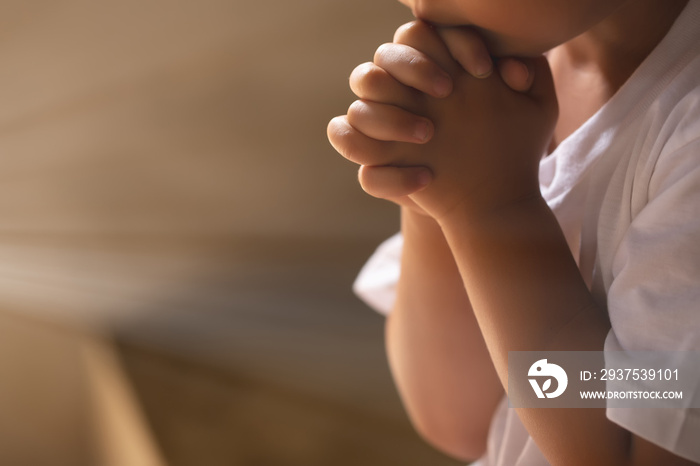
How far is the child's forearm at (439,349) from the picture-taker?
1.57ft

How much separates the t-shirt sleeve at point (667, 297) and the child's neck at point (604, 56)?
12cm

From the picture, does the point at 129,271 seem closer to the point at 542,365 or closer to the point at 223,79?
the point at 223,79

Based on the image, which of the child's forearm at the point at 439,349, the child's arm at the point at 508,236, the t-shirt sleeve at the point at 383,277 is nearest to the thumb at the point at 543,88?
the child's arm at the point at 508,236

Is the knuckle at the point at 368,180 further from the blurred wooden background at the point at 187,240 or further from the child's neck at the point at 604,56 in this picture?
the blurred wooden background at the point at 187,240

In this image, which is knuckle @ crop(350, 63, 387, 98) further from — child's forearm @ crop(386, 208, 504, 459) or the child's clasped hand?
child's forearm @ crop(386, 208, 504, 459)

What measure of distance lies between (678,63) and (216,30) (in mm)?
441

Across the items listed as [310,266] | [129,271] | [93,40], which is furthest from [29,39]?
[310,266]

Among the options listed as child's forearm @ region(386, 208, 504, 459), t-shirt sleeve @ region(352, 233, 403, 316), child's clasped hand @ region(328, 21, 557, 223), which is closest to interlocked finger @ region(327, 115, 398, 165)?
child's clasped hand @ region(328, 21, 557, 223)

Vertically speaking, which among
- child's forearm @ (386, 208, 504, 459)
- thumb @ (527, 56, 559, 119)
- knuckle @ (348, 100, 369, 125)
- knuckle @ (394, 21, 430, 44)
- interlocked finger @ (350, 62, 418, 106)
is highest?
knuckle @ (394, 21, 430, 44)

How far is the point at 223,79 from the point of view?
68 cm

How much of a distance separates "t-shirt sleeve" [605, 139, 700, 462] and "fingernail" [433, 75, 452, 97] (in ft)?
0.40

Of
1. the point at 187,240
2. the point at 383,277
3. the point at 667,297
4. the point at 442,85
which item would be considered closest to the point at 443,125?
the point at 442,85

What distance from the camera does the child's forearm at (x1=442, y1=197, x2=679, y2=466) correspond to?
Result: 1.09ft

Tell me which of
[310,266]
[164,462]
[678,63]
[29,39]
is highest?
[29,39]
